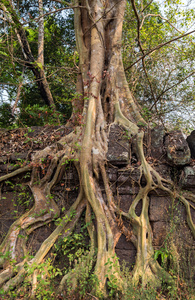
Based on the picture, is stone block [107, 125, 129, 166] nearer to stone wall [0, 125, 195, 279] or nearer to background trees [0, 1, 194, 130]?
stone wall [0, 125, 195, 279]

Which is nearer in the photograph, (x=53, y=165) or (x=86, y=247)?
(x=86, y=247)

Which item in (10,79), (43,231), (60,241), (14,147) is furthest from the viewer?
(10,79)

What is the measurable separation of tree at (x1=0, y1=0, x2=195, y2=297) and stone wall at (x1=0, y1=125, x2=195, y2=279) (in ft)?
0.38

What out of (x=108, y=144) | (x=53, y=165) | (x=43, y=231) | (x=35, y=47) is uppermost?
(x=35, y=47)

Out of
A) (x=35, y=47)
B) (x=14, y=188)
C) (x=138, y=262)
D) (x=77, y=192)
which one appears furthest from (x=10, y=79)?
(x=138, y=262)

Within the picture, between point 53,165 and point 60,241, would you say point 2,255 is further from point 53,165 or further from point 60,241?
point 53,165

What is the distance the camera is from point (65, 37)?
8.49m

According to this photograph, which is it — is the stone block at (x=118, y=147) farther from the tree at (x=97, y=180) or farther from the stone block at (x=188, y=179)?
the stone block at (x=188, y=179)

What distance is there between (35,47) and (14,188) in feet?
21.8

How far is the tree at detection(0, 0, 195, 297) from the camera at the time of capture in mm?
2719

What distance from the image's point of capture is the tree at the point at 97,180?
2.72m

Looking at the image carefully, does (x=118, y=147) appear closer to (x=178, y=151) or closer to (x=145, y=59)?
(x=178, y=151)

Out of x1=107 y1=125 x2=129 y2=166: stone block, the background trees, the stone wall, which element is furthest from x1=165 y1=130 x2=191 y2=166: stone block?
the background trees

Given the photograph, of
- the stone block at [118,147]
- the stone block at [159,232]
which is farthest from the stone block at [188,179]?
the stone block at [118,147]
